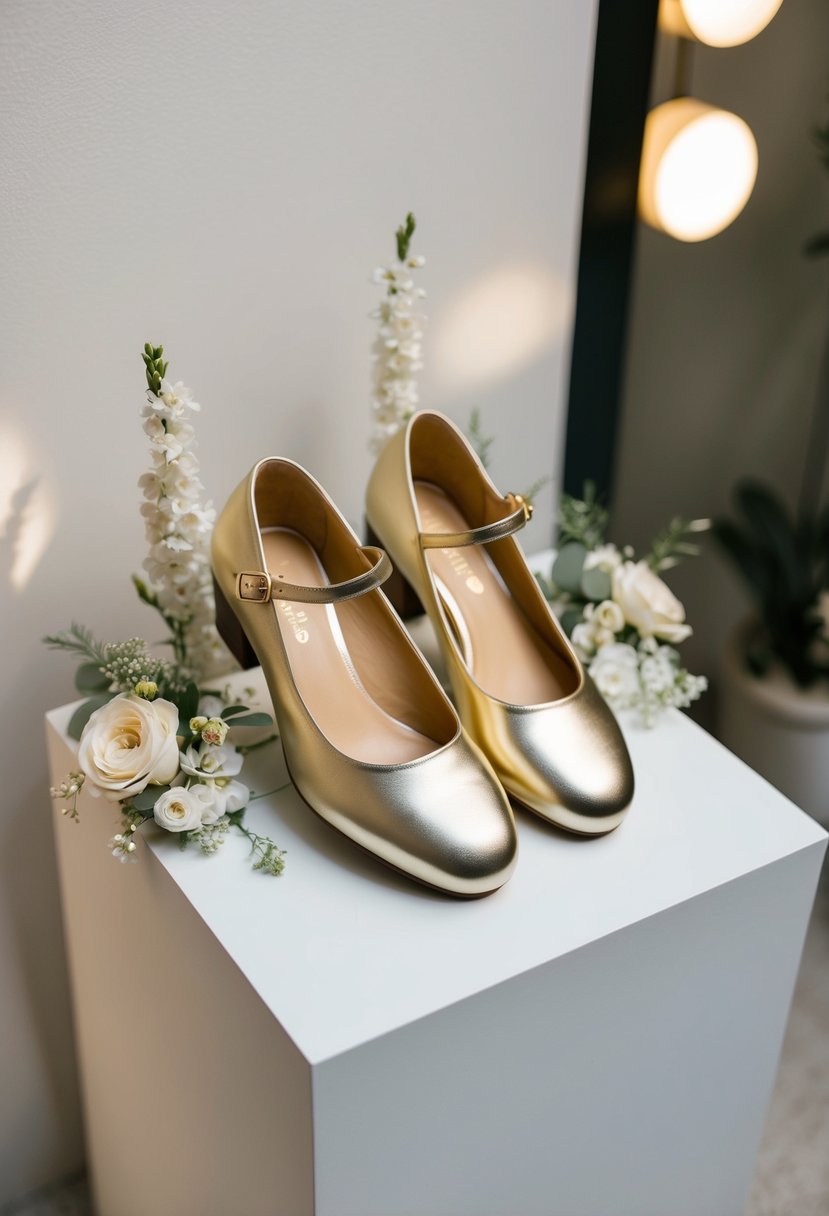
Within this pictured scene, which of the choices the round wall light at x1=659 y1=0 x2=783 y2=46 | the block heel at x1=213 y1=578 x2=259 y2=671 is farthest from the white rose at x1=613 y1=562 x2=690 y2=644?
the round wall light at x1=659 y1=0 x2=783 y2=46

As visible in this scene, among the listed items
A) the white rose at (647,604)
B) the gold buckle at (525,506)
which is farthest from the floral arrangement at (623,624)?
the gold buckle at (525,506)

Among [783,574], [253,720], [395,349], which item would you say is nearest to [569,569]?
[395,349]

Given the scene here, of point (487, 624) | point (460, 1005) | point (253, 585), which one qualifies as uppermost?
point (253, 585)

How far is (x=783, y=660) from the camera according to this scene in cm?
181

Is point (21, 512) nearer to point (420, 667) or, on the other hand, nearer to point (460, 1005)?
point (420, 667)

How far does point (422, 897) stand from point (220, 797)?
18 cm

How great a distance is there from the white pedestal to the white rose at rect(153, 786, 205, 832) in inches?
1.4

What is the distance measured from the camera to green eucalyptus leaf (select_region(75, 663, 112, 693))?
100 centimetres

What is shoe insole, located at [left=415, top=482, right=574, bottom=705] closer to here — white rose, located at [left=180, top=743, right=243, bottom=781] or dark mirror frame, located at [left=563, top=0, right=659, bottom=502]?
white rose, located at [left=180, top=743, right=243, bottom=781]

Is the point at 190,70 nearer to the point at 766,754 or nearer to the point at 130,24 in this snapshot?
the point at 130,24

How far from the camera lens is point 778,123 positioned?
1722 mm

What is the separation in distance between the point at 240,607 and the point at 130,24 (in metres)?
0.47

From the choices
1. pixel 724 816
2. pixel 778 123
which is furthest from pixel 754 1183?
pixel 778 123

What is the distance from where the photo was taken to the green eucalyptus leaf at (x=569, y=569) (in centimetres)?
113
